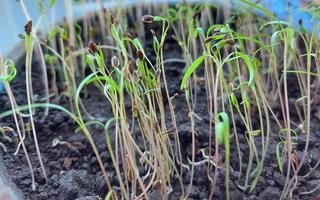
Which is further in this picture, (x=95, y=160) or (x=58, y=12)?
(x=58, y=12)

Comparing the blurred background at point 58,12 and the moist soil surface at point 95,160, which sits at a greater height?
the blurred background at point 58,12

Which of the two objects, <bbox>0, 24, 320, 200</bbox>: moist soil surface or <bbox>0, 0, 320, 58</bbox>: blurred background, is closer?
<bbox>0, 24, 320, 200</bbox>: moist soil surface

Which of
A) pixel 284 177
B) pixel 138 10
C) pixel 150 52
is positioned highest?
pixel 138 10

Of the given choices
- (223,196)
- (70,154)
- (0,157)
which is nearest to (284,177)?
(223,196)

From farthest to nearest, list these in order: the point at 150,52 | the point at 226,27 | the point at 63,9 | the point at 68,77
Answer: the point at 63,9 < the point at 150,52 < the point at 68,77 < the point at 226,27

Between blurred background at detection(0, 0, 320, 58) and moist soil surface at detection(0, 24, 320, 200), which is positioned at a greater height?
blurred background at detection(0, 0, 320, 58)

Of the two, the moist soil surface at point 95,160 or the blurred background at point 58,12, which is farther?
the blurred background at point 58,12

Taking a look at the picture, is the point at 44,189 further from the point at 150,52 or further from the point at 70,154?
the point at 150,52

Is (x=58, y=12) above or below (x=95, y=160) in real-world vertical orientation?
above
